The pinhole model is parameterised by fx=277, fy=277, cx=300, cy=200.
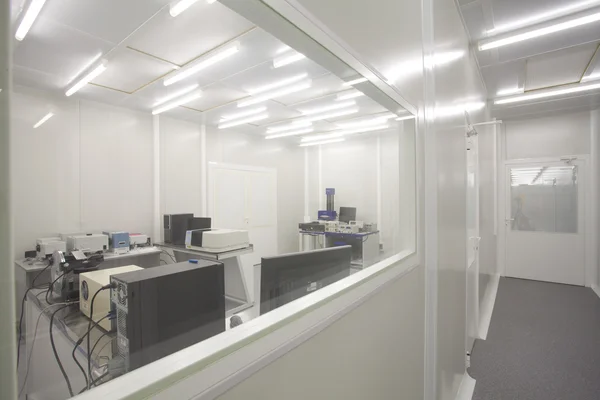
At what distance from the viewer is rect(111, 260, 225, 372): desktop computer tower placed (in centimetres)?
98

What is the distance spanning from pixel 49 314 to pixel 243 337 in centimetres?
169

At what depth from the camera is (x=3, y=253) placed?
320 millimetres

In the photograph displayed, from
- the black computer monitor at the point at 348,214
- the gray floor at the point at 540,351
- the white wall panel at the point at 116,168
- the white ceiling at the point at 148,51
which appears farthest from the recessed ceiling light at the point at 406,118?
the black computer monitor at the point at 348,214

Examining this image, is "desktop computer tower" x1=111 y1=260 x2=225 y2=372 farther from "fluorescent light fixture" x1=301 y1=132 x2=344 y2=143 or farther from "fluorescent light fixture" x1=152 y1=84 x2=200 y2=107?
"fluorescent light fixture" x1=301 y1=132 x2=344 y2=143

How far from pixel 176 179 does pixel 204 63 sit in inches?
102

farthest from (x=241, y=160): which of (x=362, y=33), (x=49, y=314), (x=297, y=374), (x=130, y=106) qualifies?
(x=297, y=374)

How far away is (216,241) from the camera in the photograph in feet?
10.5

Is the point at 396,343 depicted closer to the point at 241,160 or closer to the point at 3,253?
the point at 3,253

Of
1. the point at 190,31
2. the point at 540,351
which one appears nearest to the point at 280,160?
the point at 190,31

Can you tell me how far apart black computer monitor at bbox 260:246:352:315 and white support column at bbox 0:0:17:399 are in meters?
0.84

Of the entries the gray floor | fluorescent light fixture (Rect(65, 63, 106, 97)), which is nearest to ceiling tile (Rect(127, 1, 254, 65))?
fluorescent light fixture (Rect(65, 63, 106, 97))

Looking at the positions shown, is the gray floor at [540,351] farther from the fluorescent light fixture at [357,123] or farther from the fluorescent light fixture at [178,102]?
the fluorescent light fixture at [178,102]

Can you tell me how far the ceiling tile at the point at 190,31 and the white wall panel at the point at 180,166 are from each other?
7.32ft

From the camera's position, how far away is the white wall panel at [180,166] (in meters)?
4.78
